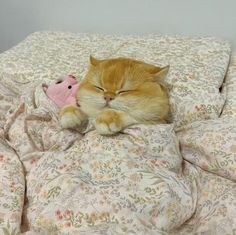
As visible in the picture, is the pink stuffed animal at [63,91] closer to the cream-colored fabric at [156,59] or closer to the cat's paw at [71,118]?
the cat's paw at [71,118]

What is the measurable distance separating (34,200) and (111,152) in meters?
0.23

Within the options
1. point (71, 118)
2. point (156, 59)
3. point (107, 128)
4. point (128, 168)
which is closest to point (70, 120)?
point (71, 118)

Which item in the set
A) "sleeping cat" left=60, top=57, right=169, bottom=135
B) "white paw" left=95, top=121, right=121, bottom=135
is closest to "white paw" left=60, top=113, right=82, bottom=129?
"sleeping cat" left=60, top=57, right=169, bottom=135

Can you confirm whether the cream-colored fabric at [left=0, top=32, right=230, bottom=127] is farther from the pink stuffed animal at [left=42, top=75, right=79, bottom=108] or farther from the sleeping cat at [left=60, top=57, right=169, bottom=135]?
the pink stuffed animal at [left=42, top=75, right=79, bottom=108]

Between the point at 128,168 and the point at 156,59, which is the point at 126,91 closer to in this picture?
the point at 128,168

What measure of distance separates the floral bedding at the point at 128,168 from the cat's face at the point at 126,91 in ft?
0.18

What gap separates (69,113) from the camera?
1.18 metres

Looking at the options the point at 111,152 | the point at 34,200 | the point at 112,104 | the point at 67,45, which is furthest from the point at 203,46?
the point at 34,200

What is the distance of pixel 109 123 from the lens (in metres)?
1.10

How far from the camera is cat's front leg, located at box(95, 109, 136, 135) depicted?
1095 millimetres

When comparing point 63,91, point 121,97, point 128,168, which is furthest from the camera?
point 63,91

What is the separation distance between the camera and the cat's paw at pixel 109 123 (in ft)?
3.59

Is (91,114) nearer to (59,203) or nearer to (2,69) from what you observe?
(59,203)

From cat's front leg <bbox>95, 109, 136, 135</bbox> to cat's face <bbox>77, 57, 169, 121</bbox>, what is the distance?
0.03 meters
